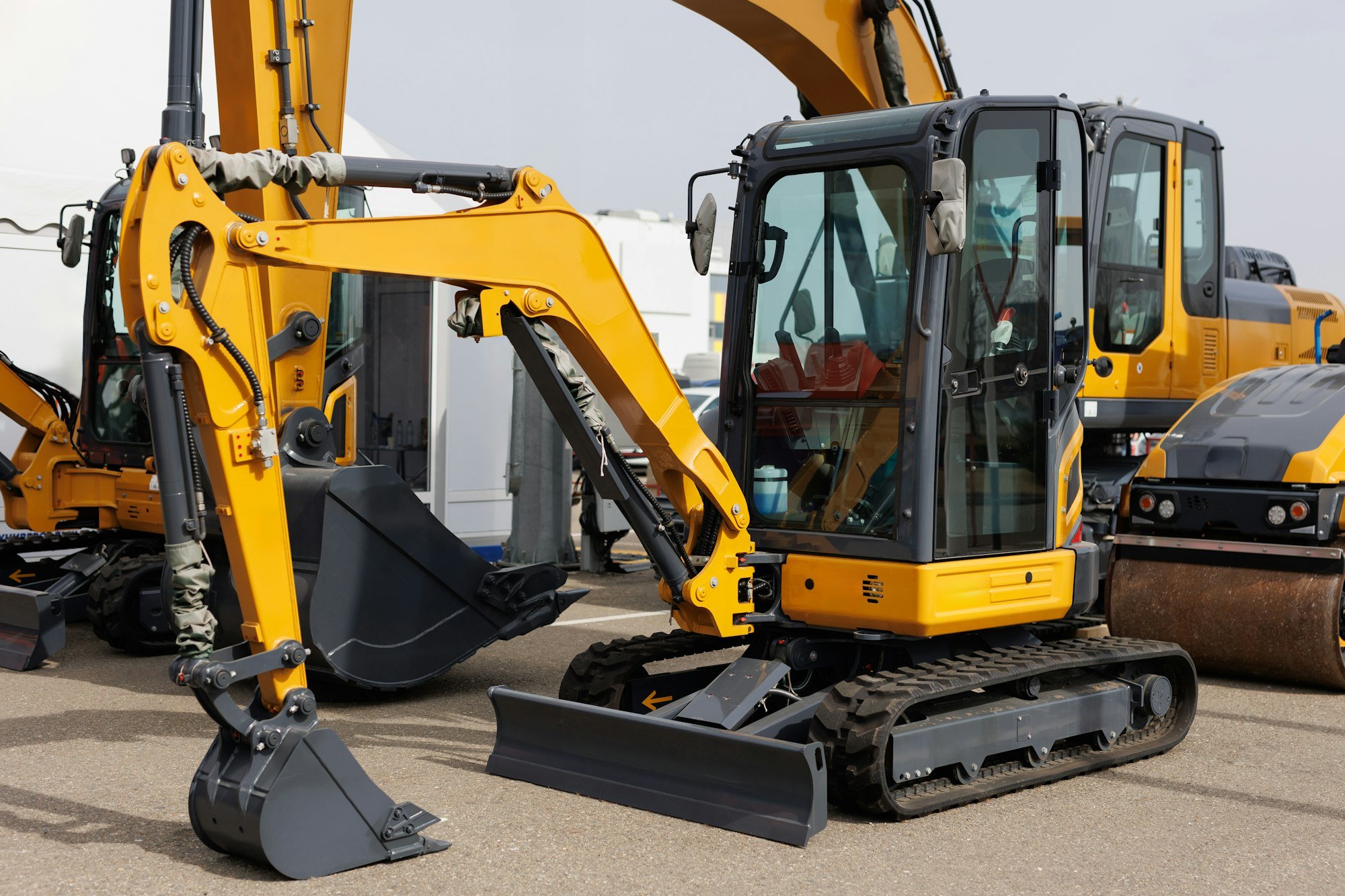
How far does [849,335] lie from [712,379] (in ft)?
71.5

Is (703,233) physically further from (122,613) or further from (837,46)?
(122,613)

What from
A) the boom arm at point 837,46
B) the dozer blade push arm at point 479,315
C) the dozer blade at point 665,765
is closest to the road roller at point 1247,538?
the boom arm at point 837,46

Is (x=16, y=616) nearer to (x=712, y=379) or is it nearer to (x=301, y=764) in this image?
(x=301, y=764)

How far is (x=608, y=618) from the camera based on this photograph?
10.7m

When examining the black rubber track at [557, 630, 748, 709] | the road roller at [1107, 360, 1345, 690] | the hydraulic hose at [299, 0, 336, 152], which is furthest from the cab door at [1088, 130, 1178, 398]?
the hydraulic hose at [299, 0, 336, 152]

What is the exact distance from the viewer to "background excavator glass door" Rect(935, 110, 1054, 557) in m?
6.04

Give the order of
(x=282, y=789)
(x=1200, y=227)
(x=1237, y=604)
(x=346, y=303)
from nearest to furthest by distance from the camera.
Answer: (x=282, y=789)
(x=1237, y=604)
(x=1200, y=227)
(x=346, y=303)

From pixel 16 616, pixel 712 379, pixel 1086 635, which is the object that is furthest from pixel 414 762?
pixel 712 379

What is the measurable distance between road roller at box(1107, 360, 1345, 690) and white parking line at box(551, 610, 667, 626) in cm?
362

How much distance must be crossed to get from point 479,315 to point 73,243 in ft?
16.4

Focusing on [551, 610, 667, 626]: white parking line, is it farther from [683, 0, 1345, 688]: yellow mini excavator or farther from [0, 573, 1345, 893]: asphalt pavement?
[683, 0, 1345, 688]: yellow mini excavator

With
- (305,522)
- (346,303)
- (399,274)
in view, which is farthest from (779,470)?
(346,303)

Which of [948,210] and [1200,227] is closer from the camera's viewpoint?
[948,210]

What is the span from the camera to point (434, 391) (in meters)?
12.5
